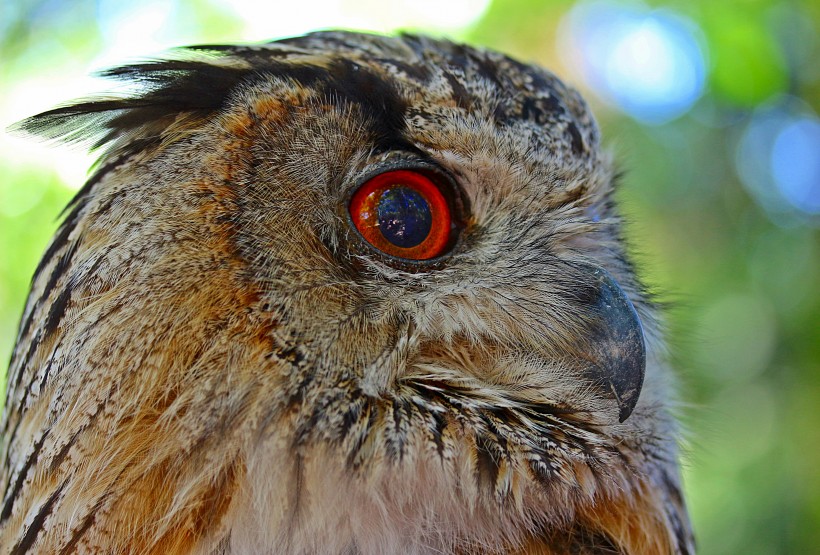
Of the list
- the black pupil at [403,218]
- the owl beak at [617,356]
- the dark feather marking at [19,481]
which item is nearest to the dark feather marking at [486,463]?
the owl beak at [617,356]

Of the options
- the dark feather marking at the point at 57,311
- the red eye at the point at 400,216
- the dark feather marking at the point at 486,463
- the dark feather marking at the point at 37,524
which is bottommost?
the dark feather marking at the point at 37,524

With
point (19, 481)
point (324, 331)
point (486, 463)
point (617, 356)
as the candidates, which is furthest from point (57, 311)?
point (617, 356)

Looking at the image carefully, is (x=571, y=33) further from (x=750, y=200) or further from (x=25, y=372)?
(x=25, y=372)

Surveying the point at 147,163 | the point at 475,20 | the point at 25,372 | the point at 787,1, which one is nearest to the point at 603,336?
the point at 147,163

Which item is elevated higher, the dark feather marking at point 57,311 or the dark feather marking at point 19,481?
the dark feather marking at point 57,311

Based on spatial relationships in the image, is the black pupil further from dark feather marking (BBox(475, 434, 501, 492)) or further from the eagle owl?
dark feather marking (BBox(475, 434, 501, 492))

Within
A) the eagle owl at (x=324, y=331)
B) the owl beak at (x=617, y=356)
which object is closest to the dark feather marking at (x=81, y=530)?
the eagle owl at (x=324, y=331)

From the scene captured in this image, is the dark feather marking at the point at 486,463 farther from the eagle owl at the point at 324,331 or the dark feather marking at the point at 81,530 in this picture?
the dark feather marking at the point at 81,530

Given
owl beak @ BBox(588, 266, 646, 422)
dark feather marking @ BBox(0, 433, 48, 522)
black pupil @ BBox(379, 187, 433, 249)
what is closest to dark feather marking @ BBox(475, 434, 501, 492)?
owl beak @ BBox(588, 266, 646, 422)

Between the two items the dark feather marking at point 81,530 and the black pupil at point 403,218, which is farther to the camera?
the black pupil at point 403,218
